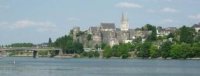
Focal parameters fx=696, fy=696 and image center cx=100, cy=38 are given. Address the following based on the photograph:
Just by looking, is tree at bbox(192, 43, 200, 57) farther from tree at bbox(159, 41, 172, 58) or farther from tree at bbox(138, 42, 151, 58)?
tree at bbox(138, 42, 151, 58)

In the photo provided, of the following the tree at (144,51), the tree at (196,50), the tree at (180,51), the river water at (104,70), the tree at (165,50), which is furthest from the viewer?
the tree at (144,51)

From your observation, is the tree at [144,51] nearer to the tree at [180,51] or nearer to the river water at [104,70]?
the tree at [180,51]

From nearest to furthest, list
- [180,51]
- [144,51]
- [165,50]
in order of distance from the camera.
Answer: [180,51] < [165,50] < [144,51]

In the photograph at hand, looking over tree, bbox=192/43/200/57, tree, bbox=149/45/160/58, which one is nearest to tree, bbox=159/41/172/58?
tree, bbox=149/45/160/58

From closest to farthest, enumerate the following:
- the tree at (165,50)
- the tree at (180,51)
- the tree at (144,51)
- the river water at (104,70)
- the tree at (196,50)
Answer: the river water at (104,70)
the tree at (196,50)
the tree at (180,51)
the tree at (165,50)
the tree at (144,51)

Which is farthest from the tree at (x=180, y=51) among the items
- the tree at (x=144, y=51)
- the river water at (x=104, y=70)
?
the river water at (x=104, y=70)

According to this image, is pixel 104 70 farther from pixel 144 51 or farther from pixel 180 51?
pixel 144 51

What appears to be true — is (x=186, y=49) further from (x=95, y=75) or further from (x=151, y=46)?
(x=95, y=75)

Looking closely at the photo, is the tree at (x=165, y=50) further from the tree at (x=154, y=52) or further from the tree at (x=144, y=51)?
the tree at (x=144, y=51)

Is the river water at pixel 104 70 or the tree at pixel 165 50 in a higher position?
the tree at pixel 165 50

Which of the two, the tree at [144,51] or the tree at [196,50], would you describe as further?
the tree at [144,51]

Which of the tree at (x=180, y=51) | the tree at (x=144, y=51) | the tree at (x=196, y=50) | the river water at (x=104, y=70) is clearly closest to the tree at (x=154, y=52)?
the tree at (x=144, y=51)

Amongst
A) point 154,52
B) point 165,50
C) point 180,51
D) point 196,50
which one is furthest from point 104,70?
point 154,52

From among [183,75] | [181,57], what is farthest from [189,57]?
[183,75]
